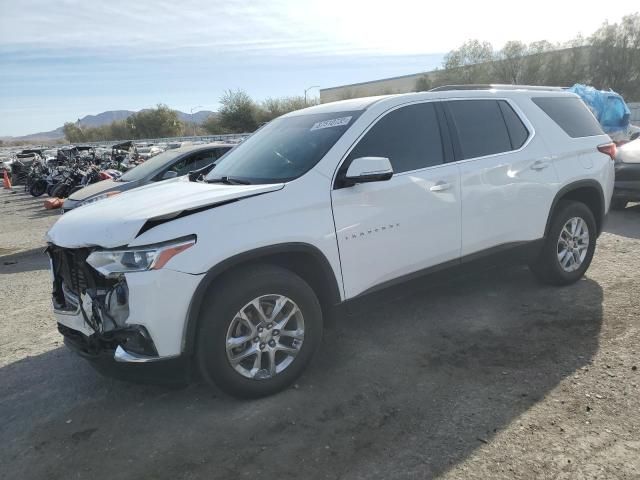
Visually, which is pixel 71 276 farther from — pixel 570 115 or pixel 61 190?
pixel 61 190

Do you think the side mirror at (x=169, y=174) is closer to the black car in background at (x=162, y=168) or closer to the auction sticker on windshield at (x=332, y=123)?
the black car in background at (x=162, y=168)

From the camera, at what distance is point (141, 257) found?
9.41ft

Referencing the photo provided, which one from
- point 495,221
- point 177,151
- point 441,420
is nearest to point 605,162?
point 495,221

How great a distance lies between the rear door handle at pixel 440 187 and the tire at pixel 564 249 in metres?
1.41

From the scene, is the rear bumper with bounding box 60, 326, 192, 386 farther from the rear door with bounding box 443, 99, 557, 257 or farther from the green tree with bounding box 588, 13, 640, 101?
the green tree with bounding box 588, 13, 640, 101

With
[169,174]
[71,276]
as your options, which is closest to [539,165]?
[71,276]

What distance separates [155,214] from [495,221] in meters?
2.74

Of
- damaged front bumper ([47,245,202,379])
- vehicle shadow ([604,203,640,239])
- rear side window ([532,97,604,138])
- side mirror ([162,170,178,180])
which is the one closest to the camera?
damaged front bumper ([47,245,202,379])

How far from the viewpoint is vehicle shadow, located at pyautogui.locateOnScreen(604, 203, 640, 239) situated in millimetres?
7203

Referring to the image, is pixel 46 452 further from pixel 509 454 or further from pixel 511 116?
pixel 511 116

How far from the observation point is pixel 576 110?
5074 millimetres

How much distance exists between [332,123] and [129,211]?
1594 millimetres

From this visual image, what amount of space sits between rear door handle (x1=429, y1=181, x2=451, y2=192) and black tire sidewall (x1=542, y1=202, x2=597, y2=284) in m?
1.43

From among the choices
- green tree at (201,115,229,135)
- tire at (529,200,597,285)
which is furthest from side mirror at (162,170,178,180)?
green tree at (201,115,229,135)
